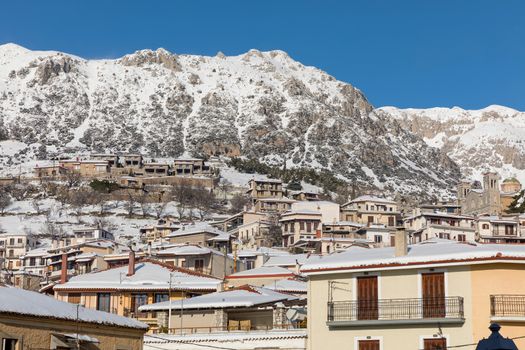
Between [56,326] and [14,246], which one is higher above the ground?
[14,246]

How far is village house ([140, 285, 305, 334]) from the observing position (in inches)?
1928

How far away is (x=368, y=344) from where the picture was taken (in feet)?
132

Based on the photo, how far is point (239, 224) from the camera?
174250mm

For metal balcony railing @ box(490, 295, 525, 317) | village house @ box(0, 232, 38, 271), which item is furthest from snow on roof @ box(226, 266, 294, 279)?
village house @ box(0, 232, 38, 271)

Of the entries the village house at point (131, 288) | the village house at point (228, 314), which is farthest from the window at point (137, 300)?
the village house at point (228, 314)

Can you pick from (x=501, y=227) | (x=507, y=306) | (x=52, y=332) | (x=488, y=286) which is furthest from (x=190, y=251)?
(x=52, y=332)

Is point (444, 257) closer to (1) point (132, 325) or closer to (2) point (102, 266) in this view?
(1) point (132, 325)

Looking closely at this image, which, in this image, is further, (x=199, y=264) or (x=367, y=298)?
(x=199, y=264)

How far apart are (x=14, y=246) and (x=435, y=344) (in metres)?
135

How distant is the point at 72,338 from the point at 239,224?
144219mm

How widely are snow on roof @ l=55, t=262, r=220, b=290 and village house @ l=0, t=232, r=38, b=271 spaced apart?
3504 inches

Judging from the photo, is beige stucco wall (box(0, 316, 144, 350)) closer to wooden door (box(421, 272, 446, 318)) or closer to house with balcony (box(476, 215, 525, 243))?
wooden door (box(421, 272, 446, 318))

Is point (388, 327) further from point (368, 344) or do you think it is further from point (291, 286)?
point (291, 286)

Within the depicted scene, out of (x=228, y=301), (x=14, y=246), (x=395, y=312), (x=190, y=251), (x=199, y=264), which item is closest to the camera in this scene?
(x=395, y=312)
